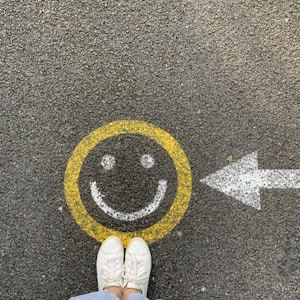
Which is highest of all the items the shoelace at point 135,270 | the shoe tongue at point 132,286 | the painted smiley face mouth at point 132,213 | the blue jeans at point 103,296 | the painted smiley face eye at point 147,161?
the painted smiley face eye at point 147,161

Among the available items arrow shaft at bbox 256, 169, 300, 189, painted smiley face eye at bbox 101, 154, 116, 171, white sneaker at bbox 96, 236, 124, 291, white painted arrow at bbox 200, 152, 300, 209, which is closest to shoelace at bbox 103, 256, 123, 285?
white sneaker at bbox 96, 236, 124, 291

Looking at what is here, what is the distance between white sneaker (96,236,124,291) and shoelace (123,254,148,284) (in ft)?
0.25

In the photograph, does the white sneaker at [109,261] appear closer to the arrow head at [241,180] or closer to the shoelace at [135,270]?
the shoelace at [135,270]

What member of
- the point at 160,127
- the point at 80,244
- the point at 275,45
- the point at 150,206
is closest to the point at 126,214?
the point at 150,206

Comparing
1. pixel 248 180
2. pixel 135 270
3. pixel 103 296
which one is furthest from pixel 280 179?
pixel 103 296

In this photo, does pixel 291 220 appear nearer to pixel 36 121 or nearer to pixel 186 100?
pixel 186 100

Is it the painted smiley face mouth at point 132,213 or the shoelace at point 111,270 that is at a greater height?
the painted smiley face mouth at point 132,213

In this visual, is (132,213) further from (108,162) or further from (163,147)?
(163,147)

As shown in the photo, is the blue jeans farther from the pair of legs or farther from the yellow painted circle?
the yellow painted circle

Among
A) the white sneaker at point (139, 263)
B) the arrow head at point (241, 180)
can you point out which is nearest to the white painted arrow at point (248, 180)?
the arrow head at point (241, 180)

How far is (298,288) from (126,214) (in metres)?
1.23

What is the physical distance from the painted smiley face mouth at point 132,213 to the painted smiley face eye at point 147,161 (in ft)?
0.42

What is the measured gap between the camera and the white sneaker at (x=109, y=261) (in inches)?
97.9

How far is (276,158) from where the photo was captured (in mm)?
2498
